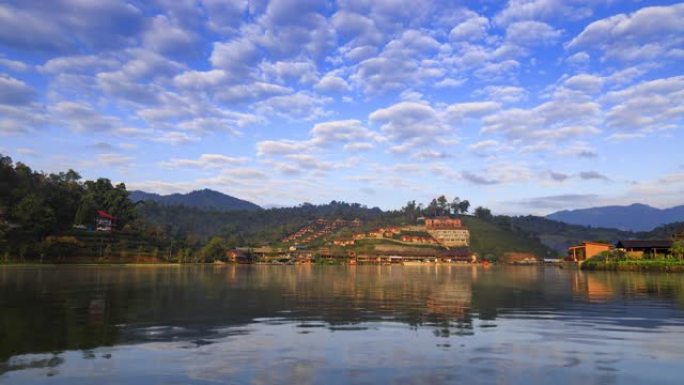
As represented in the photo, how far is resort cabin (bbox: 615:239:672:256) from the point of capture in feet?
376

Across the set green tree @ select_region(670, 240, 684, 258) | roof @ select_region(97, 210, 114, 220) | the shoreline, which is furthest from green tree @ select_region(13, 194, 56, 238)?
green tree @ select_region(670, 240, 684, 258)

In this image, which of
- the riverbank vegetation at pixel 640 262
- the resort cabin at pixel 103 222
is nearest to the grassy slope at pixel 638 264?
the riverbank vegetation at pixel 640 262

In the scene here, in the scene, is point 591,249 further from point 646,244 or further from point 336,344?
point 336,344

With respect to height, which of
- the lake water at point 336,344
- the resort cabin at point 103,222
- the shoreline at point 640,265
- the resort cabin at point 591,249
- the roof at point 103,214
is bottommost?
the shoreline at point 640,265

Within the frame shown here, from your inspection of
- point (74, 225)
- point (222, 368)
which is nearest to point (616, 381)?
point (222, 368)

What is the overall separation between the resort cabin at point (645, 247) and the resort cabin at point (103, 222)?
153 metres

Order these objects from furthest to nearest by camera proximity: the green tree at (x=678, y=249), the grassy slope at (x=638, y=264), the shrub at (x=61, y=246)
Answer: the shrub at (x=61, y=246)
the green tree at (x=678, y=249)
the grassy slope at (x=638, y=264)

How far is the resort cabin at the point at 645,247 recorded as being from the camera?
115m

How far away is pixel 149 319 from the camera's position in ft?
72.0

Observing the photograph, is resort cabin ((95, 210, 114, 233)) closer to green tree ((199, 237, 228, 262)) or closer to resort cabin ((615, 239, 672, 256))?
green tree ((199, 237, 228, 262))

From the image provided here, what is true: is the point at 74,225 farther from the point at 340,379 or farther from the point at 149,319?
the point at 340,379

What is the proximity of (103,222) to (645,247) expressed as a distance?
159903 millimetres

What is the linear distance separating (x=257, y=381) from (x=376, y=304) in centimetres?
1922

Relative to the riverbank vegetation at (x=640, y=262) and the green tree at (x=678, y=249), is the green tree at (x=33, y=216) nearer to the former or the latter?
the riverbank vegetation at (x=640, y=262)
